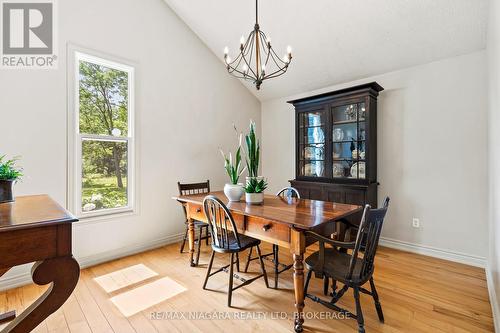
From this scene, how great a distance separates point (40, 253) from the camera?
108 cm

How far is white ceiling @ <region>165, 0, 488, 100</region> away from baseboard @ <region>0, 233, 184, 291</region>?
3.09 metres

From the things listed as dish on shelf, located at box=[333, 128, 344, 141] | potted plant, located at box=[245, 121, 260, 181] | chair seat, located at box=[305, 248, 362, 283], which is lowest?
chair seat, located at box=[305, 248, 362, 283]

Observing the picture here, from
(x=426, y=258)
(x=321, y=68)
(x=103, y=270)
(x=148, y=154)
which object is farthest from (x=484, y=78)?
(x=103, y=270)

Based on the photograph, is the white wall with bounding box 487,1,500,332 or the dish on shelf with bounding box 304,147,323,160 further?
the dish on shelf with bounding box 304,147,323,160

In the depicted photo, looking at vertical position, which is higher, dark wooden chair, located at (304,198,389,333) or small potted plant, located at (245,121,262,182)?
small potted plant, located at (245,121,262,182)

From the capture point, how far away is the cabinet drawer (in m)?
1.86

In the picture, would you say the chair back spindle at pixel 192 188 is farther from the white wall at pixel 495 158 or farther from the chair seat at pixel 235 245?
the white wall at pixel 495 158

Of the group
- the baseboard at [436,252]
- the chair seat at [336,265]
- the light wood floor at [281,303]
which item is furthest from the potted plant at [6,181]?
the baseboard at [436,252]

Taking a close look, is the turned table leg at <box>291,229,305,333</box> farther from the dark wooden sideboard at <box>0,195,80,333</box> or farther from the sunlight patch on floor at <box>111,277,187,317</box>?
the dark wooden sideboard at <box>0,195,80,333</box>

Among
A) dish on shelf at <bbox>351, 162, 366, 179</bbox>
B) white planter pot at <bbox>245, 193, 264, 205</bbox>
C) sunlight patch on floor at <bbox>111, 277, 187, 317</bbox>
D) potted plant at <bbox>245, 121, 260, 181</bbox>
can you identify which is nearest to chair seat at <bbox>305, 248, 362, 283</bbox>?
white planter pot at <bbox>245, 193, 264, 205</bbox>

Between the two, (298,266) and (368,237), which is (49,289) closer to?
(298,266)

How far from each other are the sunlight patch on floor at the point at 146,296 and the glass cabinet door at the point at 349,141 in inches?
100

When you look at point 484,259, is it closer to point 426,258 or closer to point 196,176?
point 426,258

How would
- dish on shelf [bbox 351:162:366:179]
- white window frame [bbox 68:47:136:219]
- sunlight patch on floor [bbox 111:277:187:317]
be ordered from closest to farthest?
sunlight patch on floor [bbox 111:277:187:317], white window frame [bbox 68:47:136:219], dish on shelf [bbox 351:162:366:179]
